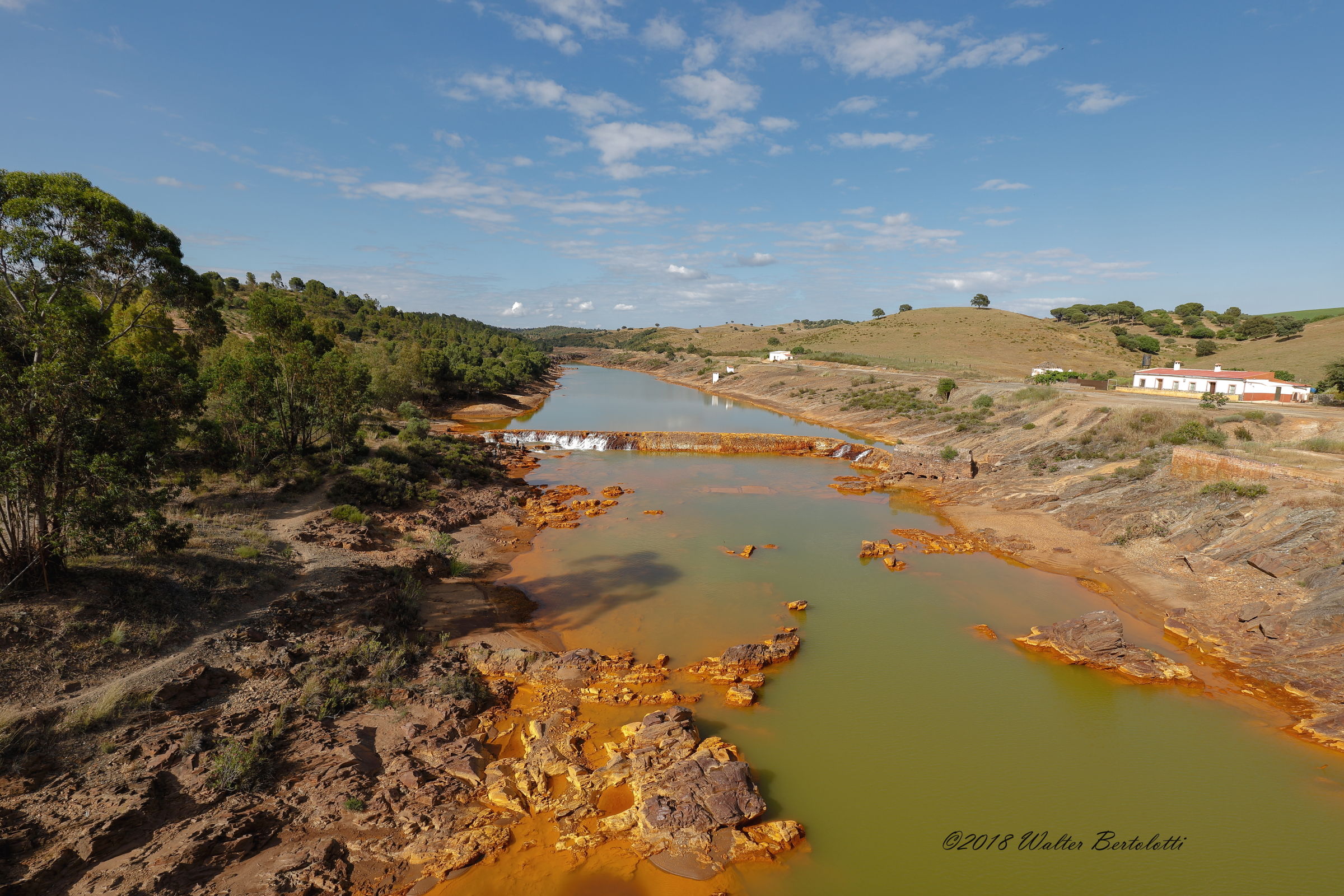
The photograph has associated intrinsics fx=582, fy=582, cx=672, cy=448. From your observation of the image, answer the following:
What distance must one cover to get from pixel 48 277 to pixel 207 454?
9.51 m

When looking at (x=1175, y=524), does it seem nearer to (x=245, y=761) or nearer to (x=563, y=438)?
(x=245, y=761)

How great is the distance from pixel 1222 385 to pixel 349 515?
53715mm

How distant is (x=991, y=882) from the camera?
8.46 meters

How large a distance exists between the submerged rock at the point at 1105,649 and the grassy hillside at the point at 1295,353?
57.2 metres

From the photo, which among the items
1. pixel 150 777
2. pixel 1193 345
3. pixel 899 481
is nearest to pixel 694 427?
pixel 899 481

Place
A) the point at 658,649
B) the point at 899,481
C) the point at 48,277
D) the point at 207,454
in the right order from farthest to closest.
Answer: the point at 899,481 < the point at 207,454 < the point at 658,649 < the point at 48,277

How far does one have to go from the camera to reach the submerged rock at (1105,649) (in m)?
13.8

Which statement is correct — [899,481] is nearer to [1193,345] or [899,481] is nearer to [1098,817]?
[1098,817]

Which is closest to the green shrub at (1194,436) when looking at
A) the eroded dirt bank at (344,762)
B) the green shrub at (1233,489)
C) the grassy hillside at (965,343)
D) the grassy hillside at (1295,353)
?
the green shrub at (1233,489)

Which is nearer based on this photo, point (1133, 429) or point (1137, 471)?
point (1137, 471)

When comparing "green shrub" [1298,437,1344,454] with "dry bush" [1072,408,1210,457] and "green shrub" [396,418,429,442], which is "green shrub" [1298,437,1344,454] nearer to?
"dry bush" [1072,408,1210,457]

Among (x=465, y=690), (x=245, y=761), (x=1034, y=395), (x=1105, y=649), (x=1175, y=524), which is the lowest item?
(x=1105, y=649)

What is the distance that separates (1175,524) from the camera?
20.8 metres

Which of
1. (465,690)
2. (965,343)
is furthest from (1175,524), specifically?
(965,343)
